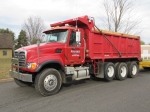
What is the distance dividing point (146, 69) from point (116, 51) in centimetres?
657

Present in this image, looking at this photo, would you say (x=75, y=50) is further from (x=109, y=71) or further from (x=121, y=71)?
(x=121, y=71)

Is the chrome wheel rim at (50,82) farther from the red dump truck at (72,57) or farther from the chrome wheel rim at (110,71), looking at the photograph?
the chrome wheel rim at (110,71)

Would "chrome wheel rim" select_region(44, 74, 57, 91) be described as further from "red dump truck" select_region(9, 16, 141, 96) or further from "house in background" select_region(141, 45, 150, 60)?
"house in background" select_region(141, 45, 150, 60)

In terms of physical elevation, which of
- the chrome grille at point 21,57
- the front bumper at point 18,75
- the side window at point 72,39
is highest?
the side window at point 72,39

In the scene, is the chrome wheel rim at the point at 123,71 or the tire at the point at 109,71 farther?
the chrome wheel rim at the point at 123,71

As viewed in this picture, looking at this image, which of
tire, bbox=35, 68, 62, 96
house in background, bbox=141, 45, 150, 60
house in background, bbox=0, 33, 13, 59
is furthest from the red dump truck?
house in background, bbox=0, 33, 13, 59

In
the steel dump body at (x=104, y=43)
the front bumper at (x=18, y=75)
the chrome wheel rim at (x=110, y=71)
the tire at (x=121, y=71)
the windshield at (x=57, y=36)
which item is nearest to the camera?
the front bumper at (x=18, y=75)

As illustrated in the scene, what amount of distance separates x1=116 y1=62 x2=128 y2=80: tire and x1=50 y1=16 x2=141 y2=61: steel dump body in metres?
0.48

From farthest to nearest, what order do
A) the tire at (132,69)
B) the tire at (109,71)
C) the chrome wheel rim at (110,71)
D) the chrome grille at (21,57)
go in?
the tire at (132,69) < the chrome wheel rim at (110,71) < the tire at (109,71) < the chrome grille at (21,57)

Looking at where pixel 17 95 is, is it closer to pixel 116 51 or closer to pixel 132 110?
pixel 132 110

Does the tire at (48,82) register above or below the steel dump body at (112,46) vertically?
below

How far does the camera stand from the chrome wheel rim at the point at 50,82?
6065mm

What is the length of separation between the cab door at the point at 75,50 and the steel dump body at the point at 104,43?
0.40 metres

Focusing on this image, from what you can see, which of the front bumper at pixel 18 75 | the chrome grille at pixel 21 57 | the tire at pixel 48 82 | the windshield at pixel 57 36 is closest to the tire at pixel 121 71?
the windshield at pixel 57 36
